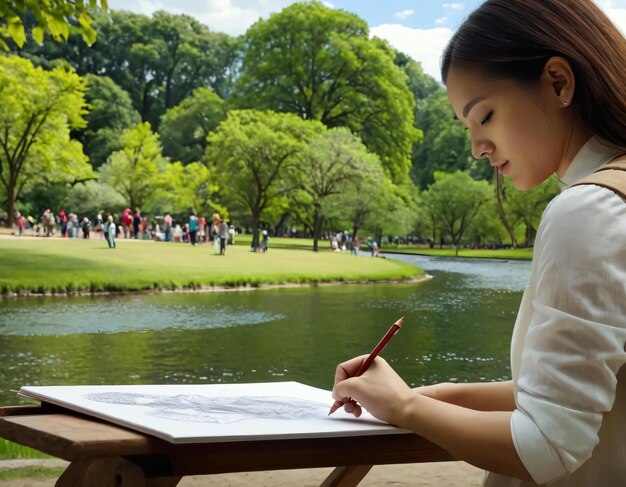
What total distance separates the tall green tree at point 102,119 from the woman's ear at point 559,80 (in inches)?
2112

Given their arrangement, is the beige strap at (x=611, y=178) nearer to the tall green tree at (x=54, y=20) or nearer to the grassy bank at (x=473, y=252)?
the tall green tree at (x=54, y=20)

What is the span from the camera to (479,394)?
1.80 metres

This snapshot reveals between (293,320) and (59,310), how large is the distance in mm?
4459

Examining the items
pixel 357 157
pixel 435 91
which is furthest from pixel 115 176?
pixel 435 91

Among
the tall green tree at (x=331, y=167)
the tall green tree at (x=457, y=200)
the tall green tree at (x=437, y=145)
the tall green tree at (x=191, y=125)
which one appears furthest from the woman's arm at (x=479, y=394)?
the tall green tree at (x=437, y=145)

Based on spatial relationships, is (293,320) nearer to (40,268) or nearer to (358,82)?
(40,268)

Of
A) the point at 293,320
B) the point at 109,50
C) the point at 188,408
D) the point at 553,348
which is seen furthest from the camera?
the point at 109,50

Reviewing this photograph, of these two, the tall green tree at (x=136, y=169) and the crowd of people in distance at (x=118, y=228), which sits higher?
the tall green tree at (x=136, y=169)

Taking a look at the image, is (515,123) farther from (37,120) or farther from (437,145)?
(437,145)

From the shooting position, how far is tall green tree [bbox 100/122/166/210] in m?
46.7

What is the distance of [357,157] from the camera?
4053 centimetres

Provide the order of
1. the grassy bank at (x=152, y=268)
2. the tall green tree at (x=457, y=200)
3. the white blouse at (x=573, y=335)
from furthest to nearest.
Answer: the tall green tree at (x=457, y=200) → the grassy bank at (x=152, y=268) → the white blouse at (x=573, y=335)

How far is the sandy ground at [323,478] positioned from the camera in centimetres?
406

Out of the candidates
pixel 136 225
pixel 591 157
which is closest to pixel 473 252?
pixel 136 225
